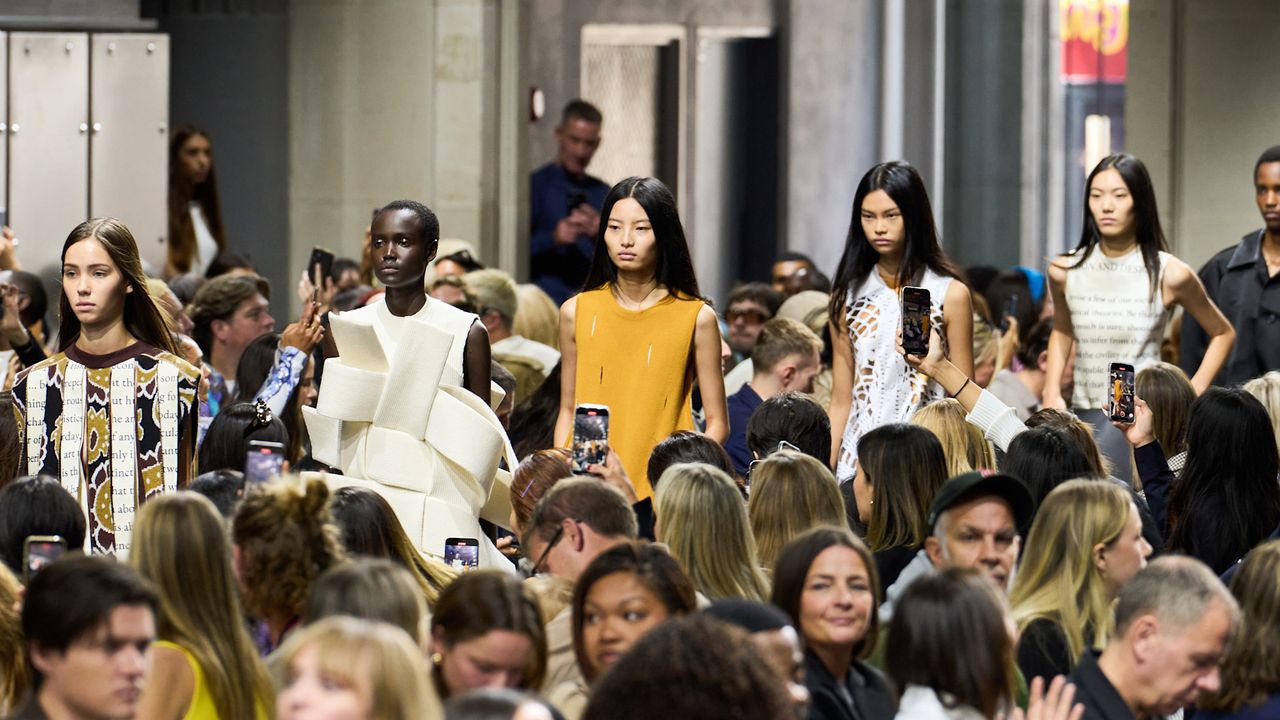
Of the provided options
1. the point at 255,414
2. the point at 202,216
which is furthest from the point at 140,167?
the point at 255,414

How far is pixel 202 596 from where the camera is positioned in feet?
17.6

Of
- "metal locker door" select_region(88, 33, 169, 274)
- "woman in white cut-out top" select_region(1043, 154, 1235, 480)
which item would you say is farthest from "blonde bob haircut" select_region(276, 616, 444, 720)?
"metal locker door" select_region(88, 33, 169, 274)

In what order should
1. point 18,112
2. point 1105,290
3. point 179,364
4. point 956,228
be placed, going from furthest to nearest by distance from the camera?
1. point 956,228
2. point 18,112
3. point 1105,290
4. point 179,364

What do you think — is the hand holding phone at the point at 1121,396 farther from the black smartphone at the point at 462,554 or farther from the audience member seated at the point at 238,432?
the audience member seated at the point at 238,432

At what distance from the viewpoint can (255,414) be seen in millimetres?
7789

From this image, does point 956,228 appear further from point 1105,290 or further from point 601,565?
point 601,565

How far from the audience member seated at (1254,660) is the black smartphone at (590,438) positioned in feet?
7.08

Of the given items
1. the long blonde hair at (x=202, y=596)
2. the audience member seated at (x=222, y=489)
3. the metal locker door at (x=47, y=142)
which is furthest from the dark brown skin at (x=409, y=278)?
the metal locker door at (x=47, y=142)

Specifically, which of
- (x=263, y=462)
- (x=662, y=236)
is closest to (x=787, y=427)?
(x=662, y=236)

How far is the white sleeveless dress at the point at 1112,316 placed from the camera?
9867 mm

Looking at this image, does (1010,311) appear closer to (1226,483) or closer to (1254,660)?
(1226,483)

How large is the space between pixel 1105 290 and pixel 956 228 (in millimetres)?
11130

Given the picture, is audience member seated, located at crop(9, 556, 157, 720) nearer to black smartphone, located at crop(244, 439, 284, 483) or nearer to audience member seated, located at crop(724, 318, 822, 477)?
black smartphone, located at crop(244, 439, 284, 483)

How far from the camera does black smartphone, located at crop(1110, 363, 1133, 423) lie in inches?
325
